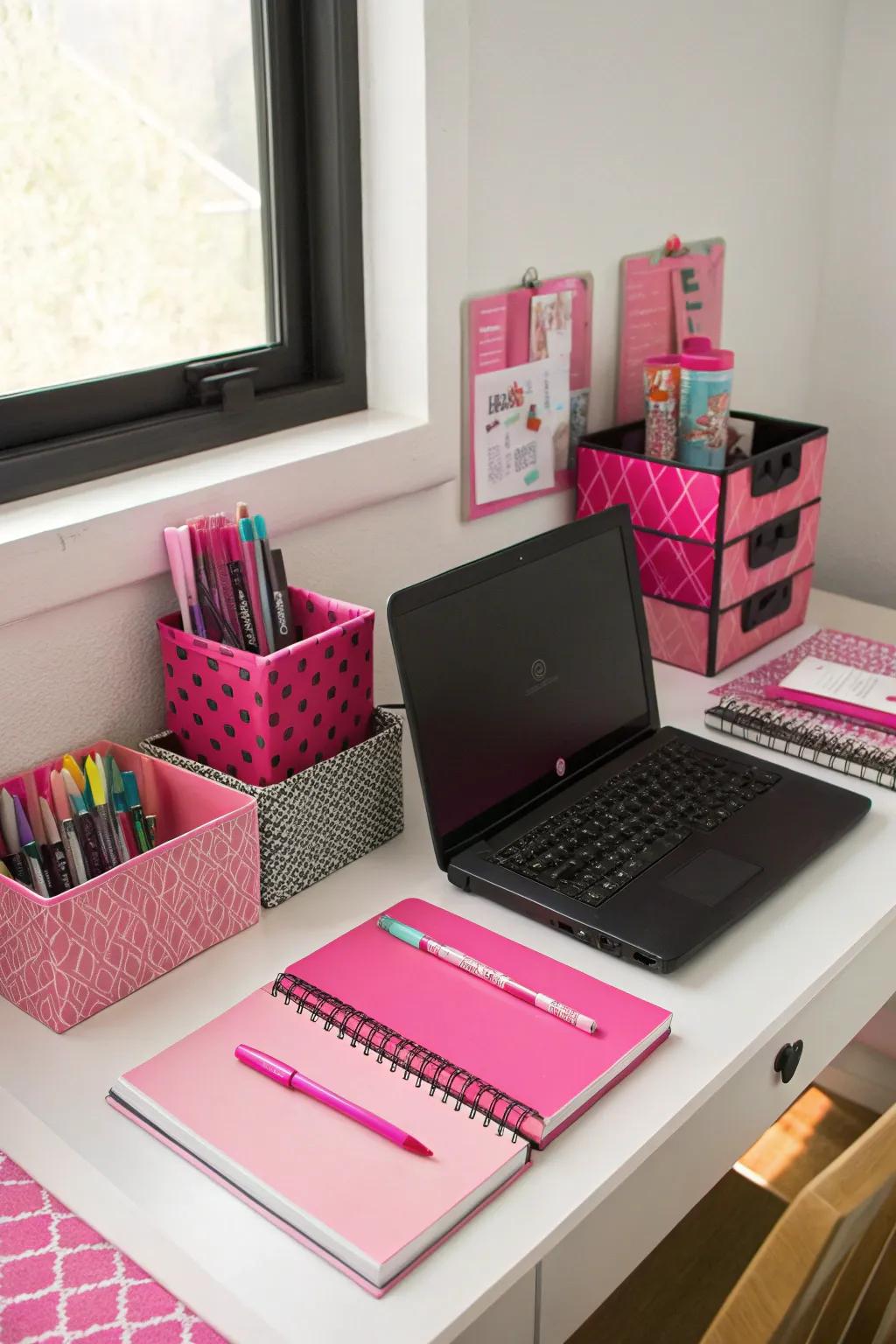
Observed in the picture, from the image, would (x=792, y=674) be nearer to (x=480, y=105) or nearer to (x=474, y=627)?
(x=474, y=627)

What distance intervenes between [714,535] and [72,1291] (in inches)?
39.6

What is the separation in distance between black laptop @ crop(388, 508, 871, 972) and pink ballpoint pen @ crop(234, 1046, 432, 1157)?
260 mm

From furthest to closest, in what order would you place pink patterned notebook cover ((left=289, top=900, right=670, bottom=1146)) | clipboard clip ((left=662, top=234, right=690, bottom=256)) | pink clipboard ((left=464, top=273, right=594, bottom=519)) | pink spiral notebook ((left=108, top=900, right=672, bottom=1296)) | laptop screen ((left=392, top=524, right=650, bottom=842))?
clipboard clip ((left=662, top=234, right=690, bottom=256)), pink clipboard ((left=464, top=273, right=594, bottom=519)), laptop screen ((left=392, top=524, right=650, bottom=842)), pink patterned notebook cover ((left=289, top=900, right=670, bottom=1146)), pink spiral notebook ((left=108, top=900, right=672, bottom=1296))

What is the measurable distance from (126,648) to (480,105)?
2.21 ft

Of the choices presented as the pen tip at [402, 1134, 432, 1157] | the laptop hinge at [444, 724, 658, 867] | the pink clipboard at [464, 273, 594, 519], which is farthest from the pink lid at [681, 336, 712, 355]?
the pen tip at [402, 1134, 432, 1157]

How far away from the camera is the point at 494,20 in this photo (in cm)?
130

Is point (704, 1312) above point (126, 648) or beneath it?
beneath

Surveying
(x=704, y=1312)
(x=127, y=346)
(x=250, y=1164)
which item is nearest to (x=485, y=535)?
(x=127, y=346)

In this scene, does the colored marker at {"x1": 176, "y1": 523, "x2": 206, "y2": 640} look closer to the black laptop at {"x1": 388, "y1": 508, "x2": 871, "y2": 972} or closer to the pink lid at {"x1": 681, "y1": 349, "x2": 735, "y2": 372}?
the black laptop at {"x1": 388, "y1": 508, "x2": 871, "y2": 972}

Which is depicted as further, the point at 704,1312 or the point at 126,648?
the point at 704,1312

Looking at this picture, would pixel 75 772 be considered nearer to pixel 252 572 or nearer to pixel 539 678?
pixel 252 572

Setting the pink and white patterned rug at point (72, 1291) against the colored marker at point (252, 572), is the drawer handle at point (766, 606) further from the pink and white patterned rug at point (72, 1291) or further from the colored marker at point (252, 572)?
the pink and white patterned rug at point (72, 1291)

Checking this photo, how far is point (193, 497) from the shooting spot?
1143 millimetres

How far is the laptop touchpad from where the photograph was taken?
1045 mm
